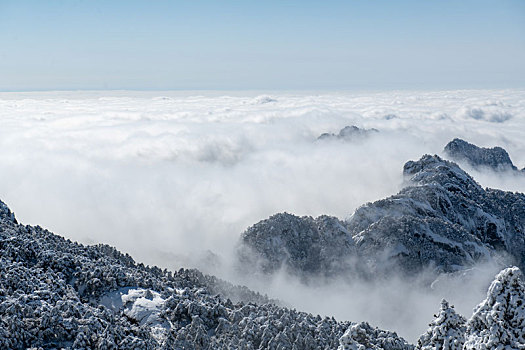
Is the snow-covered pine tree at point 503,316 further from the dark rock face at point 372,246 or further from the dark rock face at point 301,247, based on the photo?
the dark rock face at point 301,247

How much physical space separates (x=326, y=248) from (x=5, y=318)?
146700 mm

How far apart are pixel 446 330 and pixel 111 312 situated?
57556mm

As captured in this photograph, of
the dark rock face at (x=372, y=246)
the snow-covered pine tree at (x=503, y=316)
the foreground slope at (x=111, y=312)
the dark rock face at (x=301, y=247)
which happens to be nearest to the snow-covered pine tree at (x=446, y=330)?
the snow-covered pine tree at (x=503, y=316)

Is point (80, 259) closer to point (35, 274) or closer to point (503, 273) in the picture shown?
point (35, 274)

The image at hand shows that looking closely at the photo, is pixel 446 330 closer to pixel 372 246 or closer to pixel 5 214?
pixel 5 214

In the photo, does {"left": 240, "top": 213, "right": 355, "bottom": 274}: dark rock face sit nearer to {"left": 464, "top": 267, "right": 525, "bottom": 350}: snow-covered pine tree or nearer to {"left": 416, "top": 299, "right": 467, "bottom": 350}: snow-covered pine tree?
{"left": 416, "top": 299, "right": 467, "bottom": 350}: snow-covered pine tree

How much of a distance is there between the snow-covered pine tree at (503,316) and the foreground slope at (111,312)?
1828 inches

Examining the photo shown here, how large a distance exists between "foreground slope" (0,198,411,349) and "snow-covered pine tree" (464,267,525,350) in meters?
46.4

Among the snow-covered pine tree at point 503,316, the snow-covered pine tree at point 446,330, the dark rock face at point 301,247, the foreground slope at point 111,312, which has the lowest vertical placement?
the dark rock face at point 301,247

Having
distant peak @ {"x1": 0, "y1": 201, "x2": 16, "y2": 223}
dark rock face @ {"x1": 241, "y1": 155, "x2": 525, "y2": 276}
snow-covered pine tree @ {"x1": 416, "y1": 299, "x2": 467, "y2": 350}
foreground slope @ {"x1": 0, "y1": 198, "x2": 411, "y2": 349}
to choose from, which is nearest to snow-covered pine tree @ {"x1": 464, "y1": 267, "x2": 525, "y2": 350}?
snow-covered pine tree @ {"x1": 416, "y1": 299, "x2": 467, "y2": 350}

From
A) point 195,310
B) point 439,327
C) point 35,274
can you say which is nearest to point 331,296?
point 195,310

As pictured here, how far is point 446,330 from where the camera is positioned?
31484 mm

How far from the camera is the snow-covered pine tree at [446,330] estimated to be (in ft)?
101

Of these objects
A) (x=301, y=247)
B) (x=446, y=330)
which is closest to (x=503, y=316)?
(x=446, y=330)
